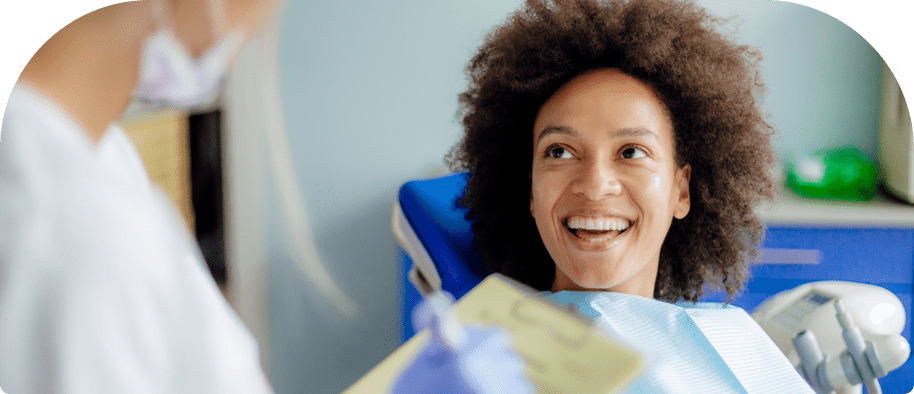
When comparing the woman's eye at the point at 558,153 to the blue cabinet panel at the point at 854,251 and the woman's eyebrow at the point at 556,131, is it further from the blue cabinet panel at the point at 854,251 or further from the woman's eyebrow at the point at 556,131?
the blue cabinet panel at the point at 854,251

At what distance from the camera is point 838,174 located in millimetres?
688

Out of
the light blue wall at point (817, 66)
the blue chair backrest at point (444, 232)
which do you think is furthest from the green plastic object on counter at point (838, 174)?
the blue chair backrest at point (444, 232)

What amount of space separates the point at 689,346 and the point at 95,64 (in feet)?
2.01

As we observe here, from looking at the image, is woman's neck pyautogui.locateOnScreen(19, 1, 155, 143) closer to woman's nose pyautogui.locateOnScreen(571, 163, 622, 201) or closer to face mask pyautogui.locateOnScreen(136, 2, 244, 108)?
face mask pyautogui.locateOnScreen(136, 2, 244, 108)

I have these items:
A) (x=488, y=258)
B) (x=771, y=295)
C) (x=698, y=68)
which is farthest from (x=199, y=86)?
(x=771, y=295)

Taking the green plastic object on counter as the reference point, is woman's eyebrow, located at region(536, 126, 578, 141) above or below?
above

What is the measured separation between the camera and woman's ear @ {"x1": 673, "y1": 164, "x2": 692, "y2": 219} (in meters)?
0.67

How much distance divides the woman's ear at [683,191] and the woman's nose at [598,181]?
0.09 meters

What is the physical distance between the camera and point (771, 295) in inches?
30.3

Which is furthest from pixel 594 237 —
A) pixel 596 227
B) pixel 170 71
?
pixel 170 71

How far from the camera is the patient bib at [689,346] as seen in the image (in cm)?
63

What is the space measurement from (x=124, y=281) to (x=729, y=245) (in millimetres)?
595

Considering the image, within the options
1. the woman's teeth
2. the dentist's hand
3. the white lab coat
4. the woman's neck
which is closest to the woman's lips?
the woman's teeth

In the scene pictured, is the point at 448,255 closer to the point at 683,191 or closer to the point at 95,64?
the point at 683,191
